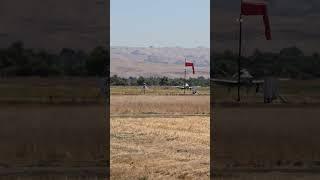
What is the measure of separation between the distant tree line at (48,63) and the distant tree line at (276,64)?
2502 mm

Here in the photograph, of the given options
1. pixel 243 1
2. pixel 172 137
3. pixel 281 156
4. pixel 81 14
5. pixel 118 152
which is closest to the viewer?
pixel 81 14

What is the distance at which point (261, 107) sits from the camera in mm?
12828

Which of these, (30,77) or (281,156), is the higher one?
(30,77)

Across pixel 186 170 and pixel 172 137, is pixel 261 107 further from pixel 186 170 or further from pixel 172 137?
pixel 172 137

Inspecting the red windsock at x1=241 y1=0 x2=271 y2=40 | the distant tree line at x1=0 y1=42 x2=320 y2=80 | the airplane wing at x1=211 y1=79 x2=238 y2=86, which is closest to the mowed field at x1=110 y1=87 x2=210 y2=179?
the airplane wing at x1=211 y1=79 x2=238 y2=86

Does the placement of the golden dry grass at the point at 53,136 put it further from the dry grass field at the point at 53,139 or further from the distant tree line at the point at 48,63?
the distant tree line at the point at 48,63

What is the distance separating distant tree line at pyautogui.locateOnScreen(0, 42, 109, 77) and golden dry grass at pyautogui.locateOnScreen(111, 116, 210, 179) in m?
2.31

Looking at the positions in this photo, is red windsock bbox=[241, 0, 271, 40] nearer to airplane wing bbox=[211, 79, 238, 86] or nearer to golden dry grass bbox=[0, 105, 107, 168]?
airplane wing bbox=[211, 79, 238, 86]

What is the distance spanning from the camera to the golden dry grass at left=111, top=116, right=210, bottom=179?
40.5ft

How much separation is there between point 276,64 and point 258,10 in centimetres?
124

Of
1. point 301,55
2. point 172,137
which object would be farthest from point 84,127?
point 172,137

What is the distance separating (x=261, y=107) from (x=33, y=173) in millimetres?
4910

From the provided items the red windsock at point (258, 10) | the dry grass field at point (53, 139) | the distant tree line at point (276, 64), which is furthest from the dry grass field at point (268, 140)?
the dry grass field at point (53, 139)

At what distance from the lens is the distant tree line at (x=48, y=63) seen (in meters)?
10.8
